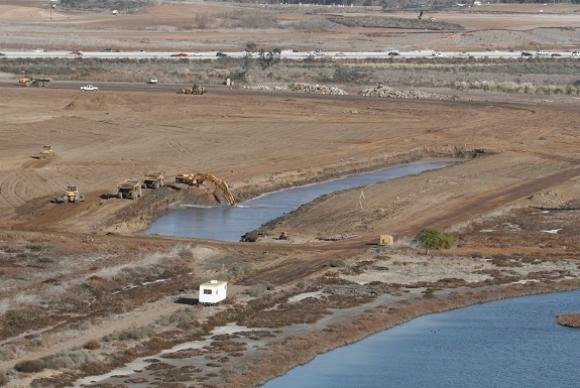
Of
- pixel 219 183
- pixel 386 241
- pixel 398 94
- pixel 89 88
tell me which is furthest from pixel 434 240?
pixel 398 94

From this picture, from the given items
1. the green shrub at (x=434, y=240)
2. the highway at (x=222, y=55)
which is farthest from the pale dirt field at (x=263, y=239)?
the highway at (x=222, y=55)

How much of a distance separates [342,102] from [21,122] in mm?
33336

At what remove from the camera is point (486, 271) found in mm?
61656

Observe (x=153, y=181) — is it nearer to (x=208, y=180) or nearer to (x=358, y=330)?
(x=208, y=180)

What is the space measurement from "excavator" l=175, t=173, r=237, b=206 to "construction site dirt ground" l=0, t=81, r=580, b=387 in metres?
1.09

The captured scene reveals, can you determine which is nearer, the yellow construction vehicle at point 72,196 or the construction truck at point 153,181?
the yellow construction vehicle at point 72,196

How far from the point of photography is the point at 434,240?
64.8m

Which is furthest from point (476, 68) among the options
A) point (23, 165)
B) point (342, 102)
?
point (23, 165)

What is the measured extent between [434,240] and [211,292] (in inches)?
651

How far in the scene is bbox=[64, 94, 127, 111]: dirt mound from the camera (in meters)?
116

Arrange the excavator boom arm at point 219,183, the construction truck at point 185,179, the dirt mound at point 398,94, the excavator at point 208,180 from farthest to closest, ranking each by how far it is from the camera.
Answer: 1. the dirt mound at point 398,94
2. the construction truck at point 185,179
3. the excavator at point 208,180
4. the excavator boom arm at point 219,183

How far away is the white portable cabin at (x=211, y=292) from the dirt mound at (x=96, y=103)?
66.1 meters

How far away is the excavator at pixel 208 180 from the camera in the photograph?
80738mm

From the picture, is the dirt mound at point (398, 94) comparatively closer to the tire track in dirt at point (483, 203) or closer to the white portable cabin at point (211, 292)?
the tire track in dirt at point (483, 203)
